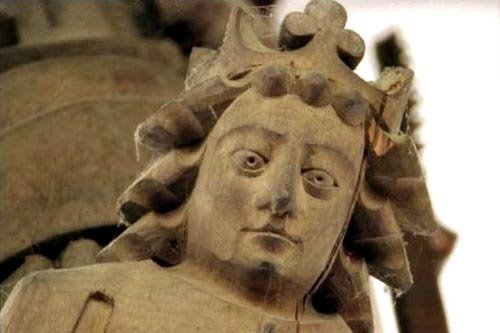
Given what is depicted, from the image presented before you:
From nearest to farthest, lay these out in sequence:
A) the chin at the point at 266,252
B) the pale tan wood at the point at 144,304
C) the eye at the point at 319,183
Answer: the pale tan wood at the point at 144,304 → the chin at the point at 266,252 → the eye at the point at 319,183

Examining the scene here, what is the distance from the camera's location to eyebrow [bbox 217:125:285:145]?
274 cm

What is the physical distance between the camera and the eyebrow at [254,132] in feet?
8.99

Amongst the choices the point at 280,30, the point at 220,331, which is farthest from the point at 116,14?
the point at 220,331

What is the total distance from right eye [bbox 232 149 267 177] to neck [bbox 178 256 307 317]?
0.67ft

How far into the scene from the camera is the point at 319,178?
2754 millimetres

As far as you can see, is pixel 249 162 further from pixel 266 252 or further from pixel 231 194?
pixel 266 252

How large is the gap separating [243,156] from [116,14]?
1968 millimetres

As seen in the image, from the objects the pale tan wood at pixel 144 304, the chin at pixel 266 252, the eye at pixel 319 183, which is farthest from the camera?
the eye at pixel 319 183

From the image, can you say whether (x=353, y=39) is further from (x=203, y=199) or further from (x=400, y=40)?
(x=400, y=40)

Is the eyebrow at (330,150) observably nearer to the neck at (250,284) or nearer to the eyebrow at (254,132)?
the eyebrow at (254,132)

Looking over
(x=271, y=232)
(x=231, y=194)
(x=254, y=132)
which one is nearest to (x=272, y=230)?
(x=271, y=232)

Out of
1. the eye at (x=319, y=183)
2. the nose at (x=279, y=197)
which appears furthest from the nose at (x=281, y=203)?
the eye at (x=319, y=183)

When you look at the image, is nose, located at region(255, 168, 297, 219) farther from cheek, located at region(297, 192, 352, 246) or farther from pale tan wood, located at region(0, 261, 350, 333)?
pale tan wood, located at region(0, 261, 350, 333)

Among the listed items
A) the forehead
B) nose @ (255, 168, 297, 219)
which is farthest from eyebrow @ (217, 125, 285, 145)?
nose @ (255, 168, 297, 219)
